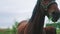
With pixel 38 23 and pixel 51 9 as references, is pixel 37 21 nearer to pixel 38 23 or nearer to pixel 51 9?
pixel 38 23

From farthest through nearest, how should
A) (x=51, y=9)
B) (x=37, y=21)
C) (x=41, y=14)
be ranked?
(x=37, y=21), (x=41, y=14), (x=51, y=9)

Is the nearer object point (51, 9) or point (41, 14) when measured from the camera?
point (51, 9)

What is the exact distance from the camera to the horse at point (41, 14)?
3.39 metres


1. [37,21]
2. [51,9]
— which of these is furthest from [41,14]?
[51,9]

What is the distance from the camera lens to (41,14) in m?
3.71

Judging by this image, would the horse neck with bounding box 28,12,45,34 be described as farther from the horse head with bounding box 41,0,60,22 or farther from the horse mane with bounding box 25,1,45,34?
the horse head with bounding box 41,0,60,22

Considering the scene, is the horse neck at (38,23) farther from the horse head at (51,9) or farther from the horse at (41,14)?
the horse head at (51,9)

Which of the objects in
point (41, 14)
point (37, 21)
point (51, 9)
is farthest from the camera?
point (37, 21)

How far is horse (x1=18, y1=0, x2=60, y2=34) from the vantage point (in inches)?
133

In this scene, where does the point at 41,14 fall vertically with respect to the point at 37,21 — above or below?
above

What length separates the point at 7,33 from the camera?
8727 mm

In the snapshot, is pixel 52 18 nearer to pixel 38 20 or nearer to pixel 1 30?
pixel 38 20

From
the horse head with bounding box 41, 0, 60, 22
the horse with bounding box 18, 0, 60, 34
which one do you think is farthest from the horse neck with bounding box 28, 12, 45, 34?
the horse head with bounding box 41, 0, 60, 22

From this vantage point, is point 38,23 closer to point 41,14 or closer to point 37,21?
point 37,21
